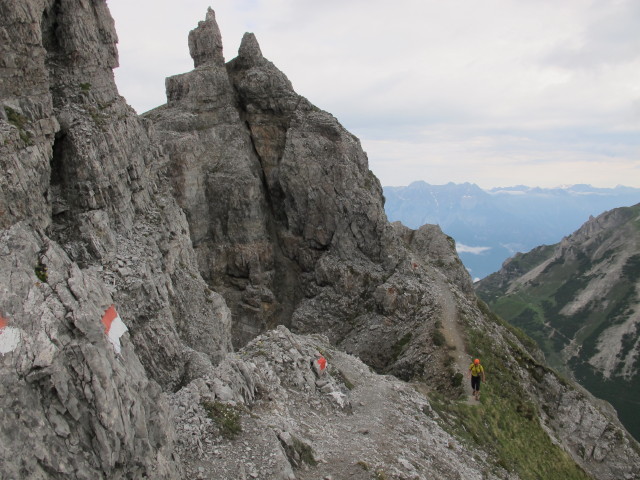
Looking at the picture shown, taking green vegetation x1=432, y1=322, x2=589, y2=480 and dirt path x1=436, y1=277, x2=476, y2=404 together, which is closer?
green vegetation x1=432, y1=322, x2=589, y2=480

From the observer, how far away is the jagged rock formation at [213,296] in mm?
15977

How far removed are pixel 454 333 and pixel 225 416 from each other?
118 ft

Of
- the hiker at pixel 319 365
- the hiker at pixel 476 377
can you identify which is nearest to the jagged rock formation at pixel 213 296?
the hiker at pixel 319 365

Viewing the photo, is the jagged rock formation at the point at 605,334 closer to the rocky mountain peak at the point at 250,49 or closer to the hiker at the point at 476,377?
the hiker at the point at 476,377

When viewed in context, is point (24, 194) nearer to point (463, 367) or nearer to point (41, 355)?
point (41, 355)

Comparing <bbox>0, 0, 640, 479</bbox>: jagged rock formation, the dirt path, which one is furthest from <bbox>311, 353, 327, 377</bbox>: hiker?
the dirt path

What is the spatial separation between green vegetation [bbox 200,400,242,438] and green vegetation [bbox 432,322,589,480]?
62.7 feet

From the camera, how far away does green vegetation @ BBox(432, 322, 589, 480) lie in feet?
115

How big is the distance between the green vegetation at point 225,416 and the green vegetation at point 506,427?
19.1m

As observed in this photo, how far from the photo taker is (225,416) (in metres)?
22.7

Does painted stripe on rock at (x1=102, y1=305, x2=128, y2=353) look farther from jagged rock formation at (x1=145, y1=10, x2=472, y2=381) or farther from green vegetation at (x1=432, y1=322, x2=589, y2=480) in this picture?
jagged rock formation at (x1=145, y1=10, x2=472, y2=381)

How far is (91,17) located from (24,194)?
1840cm

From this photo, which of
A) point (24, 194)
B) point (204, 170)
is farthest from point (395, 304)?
point (24, 194)

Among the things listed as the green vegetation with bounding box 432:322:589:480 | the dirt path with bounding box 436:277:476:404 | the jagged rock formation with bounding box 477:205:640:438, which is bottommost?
the jagged rock formation with bounding box 477:205:640:438
